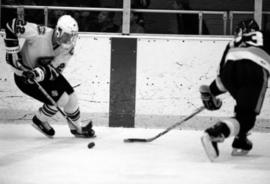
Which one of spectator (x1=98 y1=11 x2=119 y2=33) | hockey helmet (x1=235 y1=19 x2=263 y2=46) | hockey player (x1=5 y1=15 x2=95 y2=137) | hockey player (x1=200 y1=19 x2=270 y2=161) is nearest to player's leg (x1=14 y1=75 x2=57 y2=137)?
hockey player (x1=5 y1=15 x2=95 y2=137)

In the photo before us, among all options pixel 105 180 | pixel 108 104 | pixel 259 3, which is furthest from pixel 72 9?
pixel 105 180

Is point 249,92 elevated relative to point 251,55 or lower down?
lower down

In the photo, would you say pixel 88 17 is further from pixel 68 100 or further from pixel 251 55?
pixel 251 55

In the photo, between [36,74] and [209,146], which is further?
[36,74]

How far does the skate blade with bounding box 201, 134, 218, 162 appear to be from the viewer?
12.4 ft

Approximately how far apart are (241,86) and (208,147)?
51cm

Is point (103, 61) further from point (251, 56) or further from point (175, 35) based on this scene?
point (251, 56)

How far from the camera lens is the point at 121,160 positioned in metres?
3.96

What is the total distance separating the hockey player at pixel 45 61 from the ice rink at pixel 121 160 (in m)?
0.20

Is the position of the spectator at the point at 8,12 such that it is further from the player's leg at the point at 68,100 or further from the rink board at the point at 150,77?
the player's leg at the point at 68,100

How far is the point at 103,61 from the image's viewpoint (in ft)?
17.8

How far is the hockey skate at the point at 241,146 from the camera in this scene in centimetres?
422

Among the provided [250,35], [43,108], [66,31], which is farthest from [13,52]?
[250,35]

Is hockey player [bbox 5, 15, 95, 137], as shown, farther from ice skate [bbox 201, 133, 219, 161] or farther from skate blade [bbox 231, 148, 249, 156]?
ice skate [bbox 201, 133, 219, 161]
